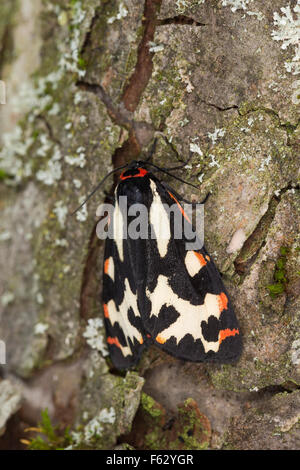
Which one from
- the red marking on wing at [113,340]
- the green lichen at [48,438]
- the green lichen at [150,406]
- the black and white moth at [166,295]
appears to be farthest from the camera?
the green lichen at [48,438]

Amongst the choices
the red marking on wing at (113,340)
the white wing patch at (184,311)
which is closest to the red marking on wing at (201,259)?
the white wing patch at (184,311)

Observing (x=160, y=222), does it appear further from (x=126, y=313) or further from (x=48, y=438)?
(x=48, y=438)

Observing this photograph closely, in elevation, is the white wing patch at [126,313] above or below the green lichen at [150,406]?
above

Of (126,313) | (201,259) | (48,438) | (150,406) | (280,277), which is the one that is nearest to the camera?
(280,277)

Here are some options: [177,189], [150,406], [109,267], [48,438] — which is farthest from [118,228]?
[48,438]

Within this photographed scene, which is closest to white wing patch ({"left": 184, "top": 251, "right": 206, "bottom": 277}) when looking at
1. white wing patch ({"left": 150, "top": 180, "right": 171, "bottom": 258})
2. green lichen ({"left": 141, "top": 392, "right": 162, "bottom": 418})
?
white wing patch ({"left": 150, "top": 180, "right": 171, "bottom": 258})

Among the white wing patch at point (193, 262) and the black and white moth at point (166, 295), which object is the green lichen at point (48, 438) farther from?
the white wing patch at point (193, 262)
